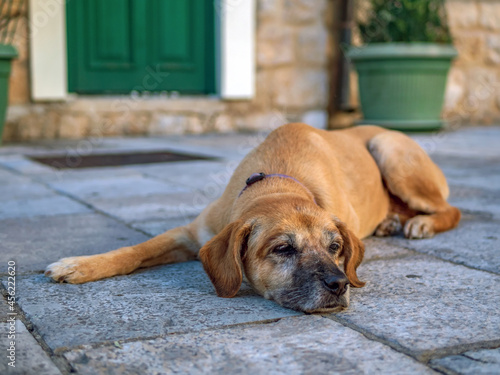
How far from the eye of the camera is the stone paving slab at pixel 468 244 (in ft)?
9.94

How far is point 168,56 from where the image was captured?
874 centimetres

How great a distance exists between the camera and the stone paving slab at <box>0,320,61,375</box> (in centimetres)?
181

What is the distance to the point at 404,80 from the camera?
8.41 metres

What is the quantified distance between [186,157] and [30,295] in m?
4.29

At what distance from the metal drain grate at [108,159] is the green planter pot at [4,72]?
2.45ft

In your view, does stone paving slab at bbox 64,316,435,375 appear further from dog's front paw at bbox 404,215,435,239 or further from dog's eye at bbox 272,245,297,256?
dog's front paw at bbox 404,215,435,239

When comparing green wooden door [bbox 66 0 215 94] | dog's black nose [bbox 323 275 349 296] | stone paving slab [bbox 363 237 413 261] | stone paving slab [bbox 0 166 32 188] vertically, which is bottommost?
stone paving slab [bbox 363 237 413 261]

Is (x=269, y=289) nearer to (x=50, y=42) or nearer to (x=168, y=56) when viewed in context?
(x=50, y=42)

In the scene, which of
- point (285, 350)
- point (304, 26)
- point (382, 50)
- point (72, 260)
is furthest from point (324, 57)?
point (285, 350)


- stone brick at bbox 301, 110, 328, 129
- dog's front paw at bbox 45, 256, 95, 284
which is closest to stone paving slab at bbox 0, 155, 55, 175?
dog's front paw at bbox 45, 256, 95, 284

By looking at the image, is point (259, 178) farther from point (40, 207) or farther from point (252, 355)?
point (40, 207)

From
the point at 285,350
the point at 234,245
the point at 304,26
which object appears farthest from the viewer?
the point at 304,26

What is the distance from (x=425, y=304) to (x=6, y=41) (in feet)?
21.2

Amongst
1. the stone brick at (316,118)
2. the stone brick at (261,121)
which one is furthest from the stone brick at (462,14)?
the stone brick at (261,121)
